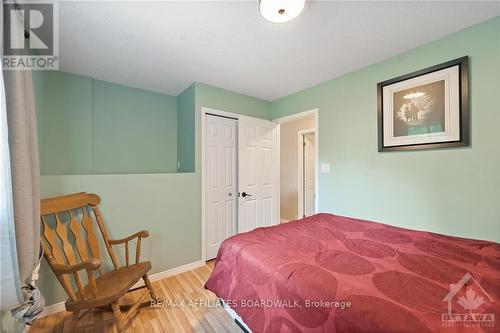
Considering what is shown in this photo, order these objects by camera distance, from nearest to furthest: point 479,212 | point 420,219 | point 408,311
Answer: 1. point 408,311
2. point 479,212
3. point 420,219

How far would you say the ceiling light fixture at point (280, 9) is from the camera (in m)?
1.26

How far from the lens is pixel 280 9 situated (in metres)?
1.31

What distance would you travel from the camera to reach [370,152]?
219cm

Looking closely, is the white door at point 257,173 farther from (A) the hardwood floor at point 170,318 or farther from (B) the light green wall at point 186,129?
(A) the hardwood floor at point 170,318

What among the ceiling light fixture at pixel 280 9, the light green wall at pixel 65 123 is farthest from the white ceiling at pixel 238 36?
the light green wall at pixel 65 123

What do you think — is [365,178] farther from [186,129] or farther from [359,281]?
[186,129]

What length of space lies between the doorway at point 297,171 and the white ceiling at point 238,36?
189 cm

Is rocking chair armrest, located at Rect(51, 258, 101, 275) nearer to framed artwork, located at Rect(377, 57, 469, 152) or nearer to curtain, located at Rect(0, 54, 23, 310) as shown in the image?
curtain, located at Rect(0, 54, 23, 310)

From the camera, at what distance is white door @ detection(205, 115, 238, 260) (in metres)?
2.73

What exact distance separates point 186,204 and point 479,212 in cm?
282

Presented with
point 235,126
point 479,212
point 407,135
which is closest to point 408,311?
point 479,212

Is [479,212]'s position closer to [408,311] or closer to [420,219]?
[420,219]

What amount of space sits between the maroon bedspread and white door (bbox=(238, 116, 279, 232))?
4.75 feet

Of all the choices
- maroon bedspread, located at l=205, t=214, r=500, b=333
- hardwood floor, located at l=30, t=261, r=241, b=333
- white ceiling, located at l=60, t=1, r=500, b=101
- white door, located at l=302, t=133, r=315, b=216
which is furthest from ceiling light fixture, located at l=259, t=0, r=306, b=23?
white door, located at l=302, t=133, r=315, b=216
